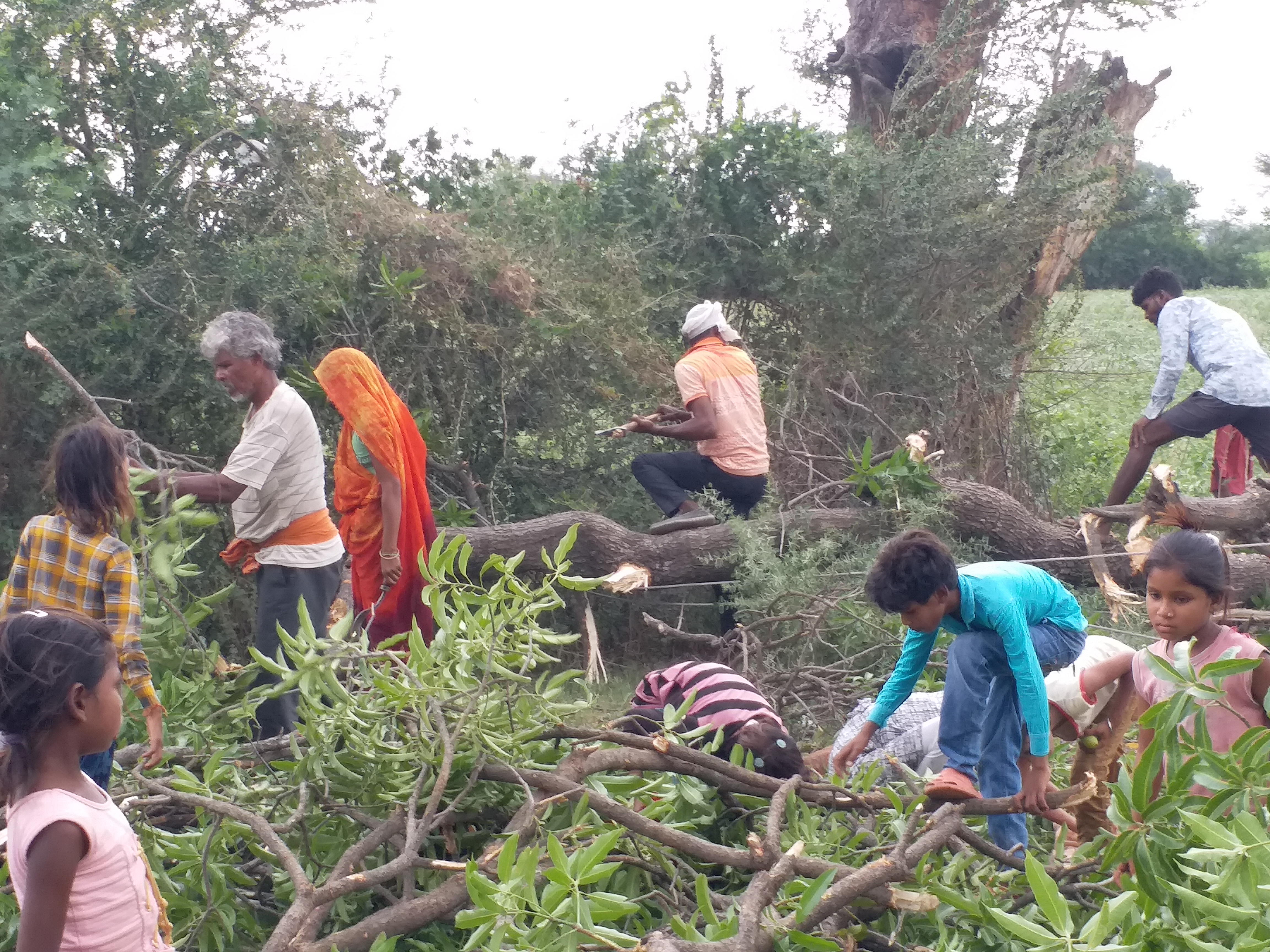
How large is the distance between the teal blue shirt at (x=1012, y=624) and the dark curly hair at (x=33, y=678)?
207 cm

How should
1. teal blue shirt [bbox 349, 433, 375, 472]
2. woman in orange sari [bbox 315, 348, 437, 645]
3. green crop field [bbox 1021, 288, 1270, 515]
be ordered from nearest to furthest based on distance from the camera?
1. woman in orange sari [bbox 315, 348, 437, 645]
2. teal blue shirt [bbox 349, 433, 375, 472]
3. green crop field [bbox 1021, 288, 1270, 515]

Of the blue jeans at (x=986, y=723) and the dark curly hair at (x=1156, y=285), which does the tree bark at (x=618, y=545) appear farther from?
the blue jeans at (x=986, y=723)

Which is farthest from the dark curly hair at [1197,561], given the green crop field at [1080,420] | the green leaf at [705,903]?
the green crop field at [1080,420]

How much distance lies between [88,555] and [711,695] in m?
1.69

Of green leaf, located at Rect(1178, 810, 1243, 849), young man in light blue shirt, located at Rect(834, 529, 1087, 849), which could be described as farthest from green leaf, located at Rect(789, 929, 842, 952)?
young man in light blue shirt, located at Rect(834, 529, 1087, 849)

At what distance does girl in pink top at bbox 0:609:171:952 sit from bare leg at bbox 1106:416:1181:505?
572cm

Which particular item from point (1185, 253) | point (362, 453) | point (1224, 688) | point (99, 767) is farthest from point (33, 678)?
point (1185, 253)

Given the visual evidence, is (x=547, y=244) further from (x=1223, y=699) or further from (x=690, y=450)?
(x=1223, y=699)

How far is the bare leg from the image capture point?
6.32 m

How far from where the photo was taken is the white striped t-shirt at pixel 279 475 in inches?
155

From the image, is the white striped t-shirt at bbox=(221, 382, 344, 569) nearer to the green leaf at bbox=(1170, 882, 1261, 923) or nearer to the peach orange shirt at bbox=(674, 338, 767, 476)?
the peach orange shirt at bbox=(674, 338, 767, 476)

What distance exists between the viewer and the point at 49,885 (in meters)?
1.76

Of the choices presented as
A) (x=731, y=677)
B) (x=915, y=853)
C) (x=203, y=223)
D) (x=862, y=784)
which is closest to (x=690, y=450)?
(x=203, y=223)

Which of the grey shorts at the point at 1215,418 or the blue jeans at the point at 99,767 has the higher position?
the grey shorts at the point at 1215,418
